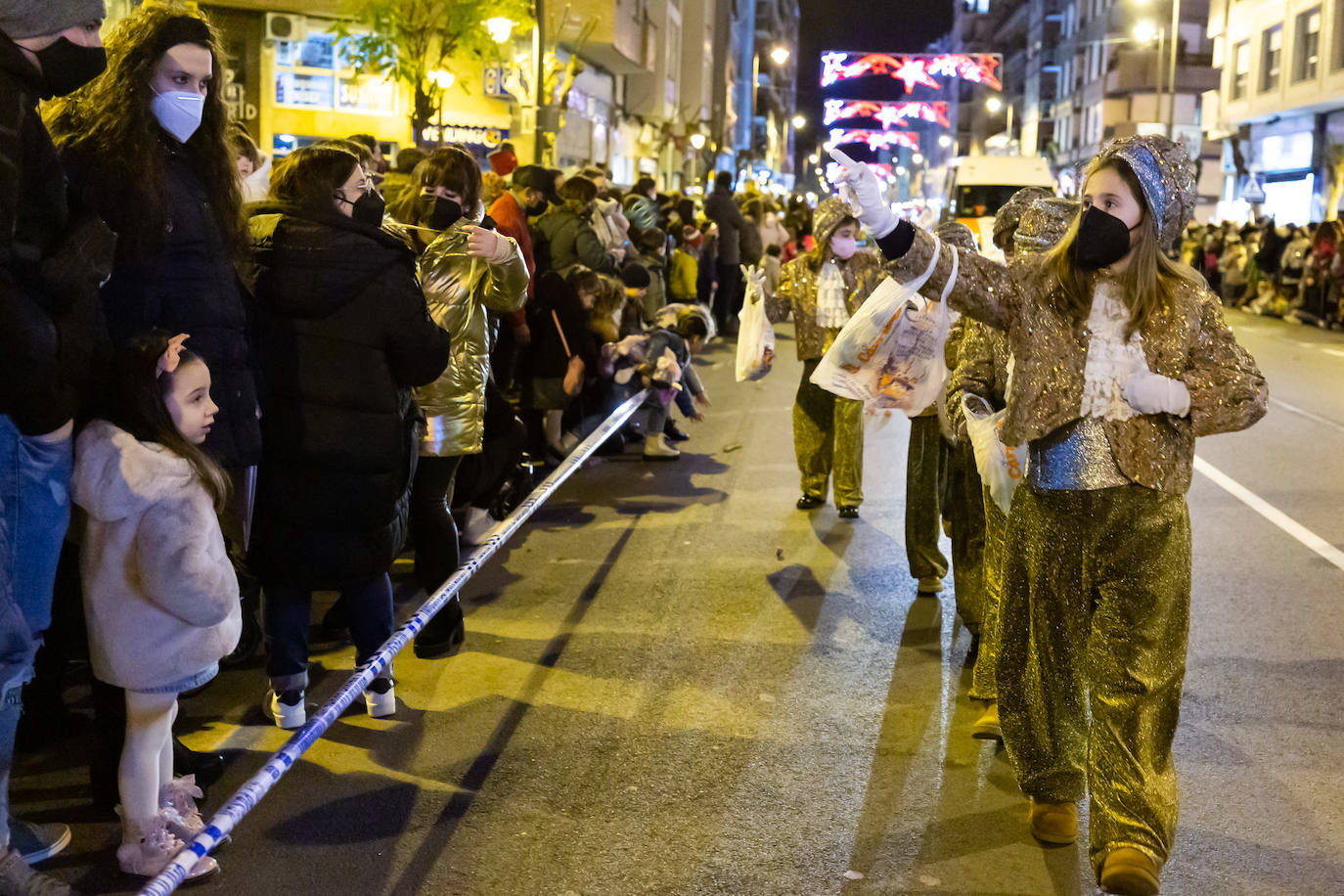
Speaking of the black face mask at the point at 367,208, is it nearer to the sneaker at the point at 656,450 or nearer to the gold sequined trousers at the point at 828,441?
the gold sequined trousers at the point at 828,441

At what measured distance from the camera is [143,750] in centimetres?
391

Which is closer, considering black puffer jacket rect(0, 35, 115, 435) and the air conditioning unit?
black puffer jacket rect(0, 35, 115, 435)

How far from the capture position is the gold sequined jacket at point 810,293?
8.63 m

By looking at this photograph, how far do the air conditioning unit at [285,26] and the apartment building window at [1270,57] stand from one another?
2919 cm

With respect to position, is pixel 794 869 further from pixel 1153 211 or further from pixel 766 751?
pixel 1153 211

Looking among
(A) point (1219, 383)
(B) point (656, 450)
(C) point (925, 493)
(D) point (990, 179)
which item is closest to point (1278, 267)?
(D) point (990, 179)

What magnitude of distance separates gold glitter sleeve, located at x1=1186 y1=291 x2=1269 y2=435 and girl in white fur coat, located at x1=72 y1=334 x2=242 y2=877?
2.65m

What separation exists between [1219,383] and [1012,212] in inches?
70.7

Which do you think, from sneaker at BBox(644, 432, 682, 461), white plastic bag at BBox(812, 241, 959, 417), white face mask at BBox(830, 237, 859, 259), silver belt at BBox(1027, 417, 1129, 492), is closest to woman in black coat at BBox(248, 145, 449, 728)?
white plastic bag at BBox(812, 241, 959, 417)

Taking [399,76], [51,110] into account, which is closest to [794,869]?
[51,110]

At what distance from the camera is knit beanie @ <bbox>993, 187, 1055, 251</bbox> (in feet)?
17.7

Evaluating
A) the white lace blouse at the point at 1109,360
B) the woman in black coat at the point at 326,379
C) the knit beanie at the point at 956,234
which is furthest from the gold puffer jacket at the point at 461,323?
the white lace blouse at the point at 1109,360

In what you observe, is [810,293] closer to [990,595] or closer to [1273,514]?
[1273,514]

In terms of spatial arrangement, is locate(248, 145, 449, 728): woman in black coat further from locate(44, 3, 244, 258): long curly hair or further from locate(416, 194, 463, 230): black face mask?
locate(416, 194, 463, 230): black face mask
